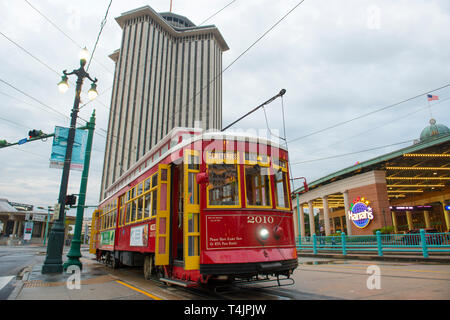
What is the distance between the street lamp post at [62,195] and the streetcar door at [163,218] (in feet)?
20.0

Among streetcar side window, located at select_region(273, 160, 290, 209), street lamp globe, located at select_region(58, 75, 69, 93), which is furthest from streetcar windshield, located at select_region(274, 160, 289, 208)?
street lamp globe, located at select_region(58, 75, 69, 93)

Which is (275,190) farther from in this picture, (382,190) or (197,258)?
(382,190)

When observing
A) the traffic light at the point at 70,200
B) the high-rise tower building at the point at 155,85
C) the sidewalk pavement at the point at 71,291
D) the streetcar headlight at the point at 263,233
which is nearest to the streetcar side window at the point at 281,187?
the streetcar headlight at the point at 263,233

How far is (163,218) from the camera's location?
6.71 m

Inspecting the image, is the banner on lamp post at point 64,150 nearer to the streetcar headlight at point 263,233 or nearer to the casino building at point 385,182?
the streetcar headlight at point 263,233

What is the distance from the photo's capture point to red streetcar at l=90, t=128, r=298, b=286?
534 centimetres

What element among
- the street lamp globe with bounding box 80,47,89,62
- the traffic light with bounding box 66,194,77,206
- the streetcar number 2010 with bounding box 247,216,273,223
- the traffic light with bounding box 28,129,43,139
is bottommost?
the streetcar number 2010 with bounding box 247,216,273,223

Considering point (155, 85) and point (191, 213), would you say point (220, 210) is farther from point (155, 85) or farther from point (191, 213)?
point (155, 85)

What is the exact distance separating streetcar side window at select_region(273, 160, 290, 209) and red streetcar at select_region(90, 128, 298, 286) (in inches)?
0.8

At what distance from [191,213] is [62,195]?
7.71 meters

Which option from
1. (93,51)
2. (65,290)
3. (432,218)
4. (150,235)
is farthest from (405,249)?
(432,218)

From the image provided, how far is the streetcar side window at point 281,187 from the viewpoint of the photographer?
6195 mm

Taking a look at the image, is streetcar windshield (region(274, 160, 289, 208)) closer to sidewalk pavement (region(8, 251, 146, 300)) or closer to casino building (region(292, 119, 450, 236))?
sidewalk pavement (region(8, 251, 146, 300))
